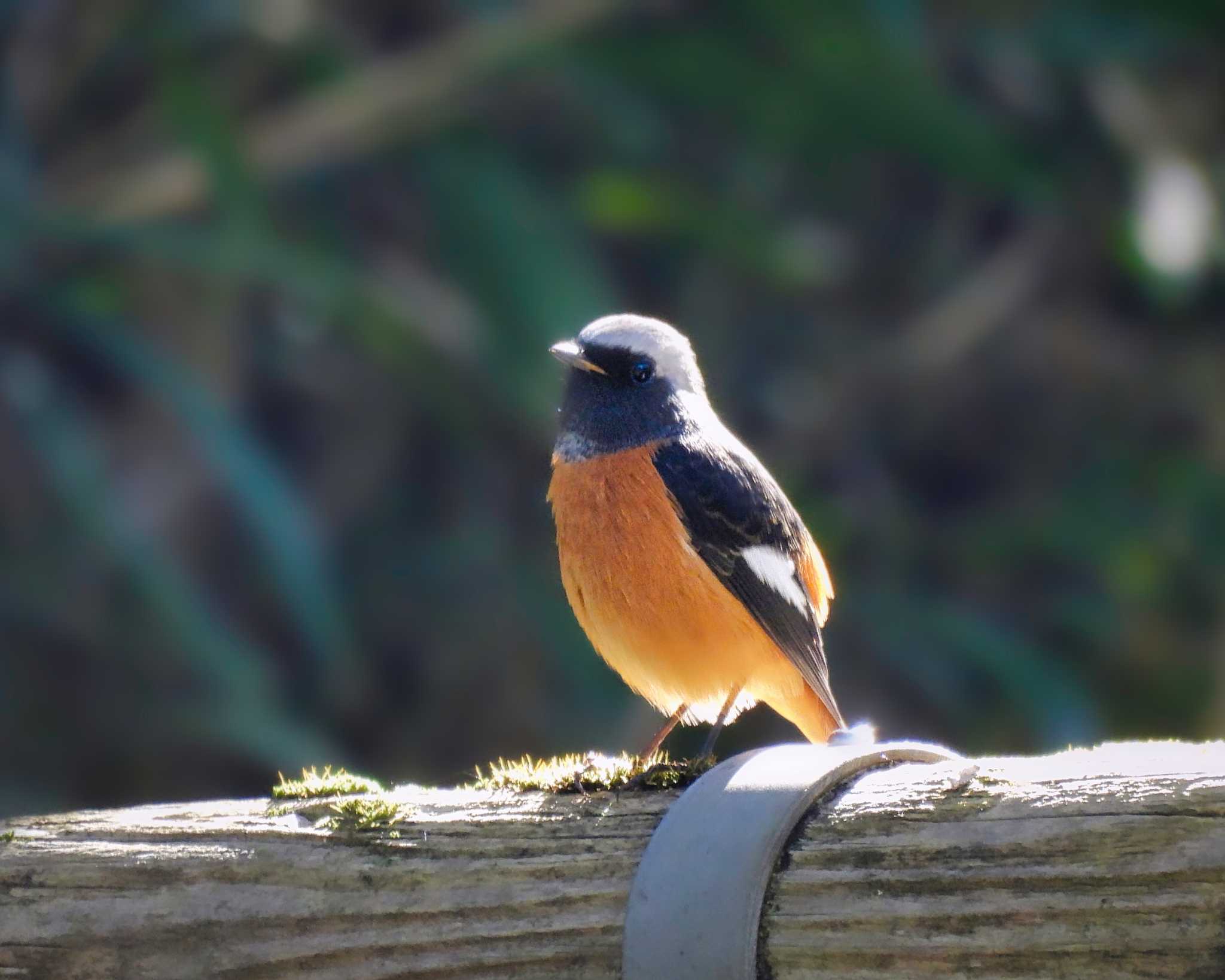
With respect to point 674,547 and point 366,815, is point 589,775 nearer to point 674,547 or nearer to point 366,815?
point 366,815

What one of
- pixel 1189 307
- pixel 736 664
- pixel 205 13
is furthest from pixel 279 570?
pixel 1189 307

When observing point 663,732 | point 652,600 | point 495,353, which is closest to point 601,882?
point 663,732

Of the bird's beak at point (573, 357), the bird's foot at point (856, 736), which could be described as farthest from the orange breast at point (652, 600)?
the bird's foot at point (856, 736)

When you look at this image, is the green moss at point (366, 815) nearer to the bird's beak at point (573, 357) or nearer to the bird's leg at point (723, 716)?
the bird's leg at point (723, 716)

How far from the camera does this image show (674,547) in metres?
4.23

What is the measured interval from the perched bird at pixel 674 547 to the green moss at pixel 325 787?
50.1 inches

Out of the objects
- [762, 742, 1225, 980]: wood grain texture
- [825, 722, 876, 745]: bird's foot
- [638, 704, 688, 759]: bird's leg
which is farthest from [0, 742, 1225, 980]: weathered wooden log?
[638, 704, 688, 759]: bird's leg

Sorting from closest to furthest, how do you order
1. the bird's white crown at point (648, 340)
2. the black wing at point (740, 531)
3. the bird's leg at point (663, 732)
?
the bird's leg at point (663, 732)
the black wing at point (740, 531)
the bird's white crown at point (648, 340)

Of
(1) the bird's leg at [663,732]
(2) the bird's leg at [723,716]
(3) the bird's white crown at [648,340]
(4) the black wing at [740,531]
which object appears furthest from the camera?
(3) the bird's white crown at [648,340]

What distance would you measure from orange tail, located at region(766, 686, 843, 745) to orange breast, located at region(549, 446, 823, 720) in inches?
2.8

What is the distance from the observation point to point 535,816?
8.41 feet

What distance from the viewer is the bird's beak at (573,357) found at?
4.44 metres

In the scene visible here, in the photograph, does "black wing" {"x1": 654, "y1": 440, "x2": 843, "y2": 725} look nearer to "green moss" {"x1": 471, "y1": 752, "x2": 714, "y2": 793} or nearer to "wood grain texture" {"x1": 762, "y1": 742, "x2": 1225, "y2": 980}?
"green moss" {"x1": 471, "y1": 752, "x2": 714, "y2": 793}

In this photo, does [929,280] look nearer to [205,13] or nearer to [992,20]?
[992,20]
